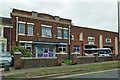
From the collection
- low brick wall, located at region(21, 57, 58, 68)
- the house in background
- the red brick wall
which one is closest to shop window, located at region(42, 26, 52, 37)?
the house in background

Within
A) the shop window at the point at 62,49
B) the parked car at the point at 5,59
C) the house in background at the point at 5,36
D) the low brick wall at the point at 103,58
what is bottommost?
the low brick wall at the point at 103,58

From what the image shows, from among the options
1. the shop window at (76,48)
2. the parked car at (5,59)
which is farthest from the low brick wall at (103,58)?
the parked car at (5,59)

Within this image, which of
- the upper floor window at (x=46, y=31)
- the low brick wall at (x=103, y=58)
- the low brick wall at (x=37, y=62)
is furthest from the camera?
the upper floor window at (x=46, y=31)

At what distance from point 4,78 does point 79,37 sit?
30.7 metres

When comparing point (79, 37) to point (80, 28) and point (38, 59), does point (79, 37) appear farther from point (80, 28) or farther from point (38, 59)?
point (38, 59)

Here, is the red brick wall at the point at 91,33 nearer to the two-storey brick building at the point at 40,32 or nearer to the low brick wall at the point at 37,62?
the two-storey brick building at the point at 40,32

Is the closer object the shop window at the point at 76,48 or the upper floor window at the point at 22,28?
the upper floor window at the point at 22,28

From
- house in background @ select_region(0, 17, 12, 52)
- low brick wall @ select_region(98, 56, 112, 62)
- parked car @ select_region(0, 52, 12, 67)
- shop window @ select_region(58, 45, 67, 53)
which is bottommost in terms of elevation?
low brick wall @ select_region(98, 56, 112, 62)

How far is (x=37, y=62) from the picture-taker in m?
16.5

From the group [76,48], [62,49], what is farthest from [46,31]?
[76,48]

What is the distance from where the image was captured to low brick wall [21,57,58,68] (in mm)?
15587

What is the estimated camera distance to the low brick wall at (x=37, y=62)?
51.1 feet

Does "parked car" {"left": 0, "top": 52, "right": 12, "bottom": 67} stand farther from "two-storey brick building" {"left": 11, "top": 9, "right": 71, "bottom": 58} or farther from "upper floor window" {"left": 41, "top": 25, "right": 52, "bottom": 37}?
"upper floor window" {"left": 41, "top": 25, "right": 52, "bottom": 37}

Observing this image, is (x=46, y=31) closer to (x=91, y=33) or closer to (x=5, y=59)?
(x=5, y=59)
